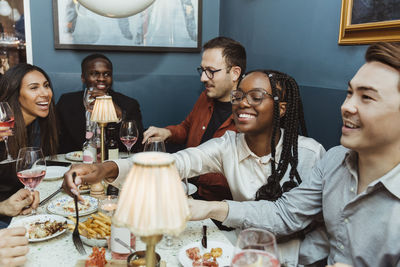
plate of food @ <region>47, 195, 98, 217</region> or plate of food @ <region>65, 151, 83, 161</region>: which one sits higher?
plate of food @ <region>47, 195, 98, 217</region>

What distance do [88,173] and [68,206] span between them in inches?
10.2

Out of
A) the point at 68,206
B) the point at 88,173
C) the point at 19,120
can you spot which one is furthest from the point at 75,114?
the point at 88,173

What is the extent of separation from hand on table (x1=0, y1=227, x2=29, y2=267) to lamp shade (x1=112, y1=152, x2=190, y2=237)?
0.57 meters

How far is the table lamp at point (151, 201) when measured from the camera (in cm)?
60

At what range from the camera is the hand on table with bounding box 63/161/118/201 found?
117 cm

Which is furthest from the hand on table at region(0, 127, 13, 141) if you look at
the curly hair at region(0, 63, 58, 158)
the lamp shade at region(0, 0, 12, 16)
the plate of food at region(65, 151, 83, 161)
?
the lamp shade at region(0, 0, 12, 16)

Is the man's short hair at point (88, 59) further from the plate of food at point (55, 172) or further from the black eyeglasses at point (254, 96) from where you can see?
the black eyeglasses at point (254, 96)

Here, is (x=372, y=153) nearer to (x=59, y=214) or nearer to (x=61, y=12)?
(x=59, y=214)

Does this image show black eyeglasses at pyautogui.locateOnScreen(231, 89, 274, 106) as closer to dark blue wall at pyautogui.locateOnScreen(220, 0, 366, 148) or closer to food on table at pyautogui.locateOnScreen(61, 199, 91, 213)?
dark blue wall at pyautogui.locateOnScreen(220, 0, 366, 148)

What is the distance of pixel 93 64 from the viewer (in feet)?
10.5

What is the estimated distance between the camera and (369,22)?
6.11 feet

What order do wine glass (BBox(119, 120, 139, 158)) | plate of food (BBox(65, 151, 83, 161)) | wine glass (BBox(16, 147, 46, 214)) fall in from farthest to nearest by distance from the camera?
plate of food (BBox(65, 151, 83, 161)) < wine glass (BBox(119, 120, 139, 158)) < wine glass (BBox(16, 147, 46, 214))

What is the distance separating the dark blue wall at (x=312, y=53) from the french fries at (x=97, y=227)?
1.49 m

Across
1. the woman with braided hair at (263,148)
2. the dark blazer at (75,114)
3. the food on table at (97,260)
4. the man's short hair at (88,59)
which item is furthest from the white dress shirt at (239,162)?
the man's short hair at (88,59)
